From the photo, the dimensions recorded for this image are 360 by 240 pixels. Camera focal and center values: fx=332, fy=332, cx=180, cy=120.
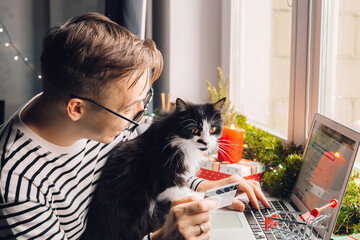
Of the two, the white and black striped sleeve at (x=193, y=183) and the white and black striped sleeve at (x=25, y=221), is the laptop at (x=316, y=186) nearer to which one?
the white and black striped sleeve at (x=193, y=183)

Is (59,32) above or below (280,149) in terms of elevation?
above

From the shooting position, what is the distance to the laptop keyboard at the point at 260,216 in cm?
92

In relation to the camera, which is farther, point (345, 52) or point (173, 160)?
point (345, 52)

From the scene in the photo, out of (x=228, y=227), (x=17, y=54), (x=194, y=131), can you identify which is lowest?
(x=228, y=227)

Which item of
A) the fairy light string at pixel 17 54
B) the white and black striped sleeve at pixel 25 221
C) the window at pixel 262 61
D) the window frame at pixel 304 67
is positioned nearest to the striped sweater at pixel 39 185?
the white and black striped sleeve at pixel 25 221

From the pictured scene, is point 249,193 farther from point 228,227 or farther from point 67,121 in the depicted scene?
point 67,121

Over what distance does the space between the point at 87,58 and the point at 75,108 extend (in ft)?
0.45

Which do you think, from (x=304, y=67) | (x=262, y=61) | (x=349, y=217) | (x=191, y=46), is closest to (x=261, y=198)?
(x=349, y=217)

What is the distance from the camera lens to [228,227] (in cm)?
99

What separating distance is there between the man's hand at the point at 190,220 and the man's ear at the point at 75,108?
342mm

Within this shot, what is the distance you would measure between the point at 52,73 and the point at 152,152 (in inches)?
14.9

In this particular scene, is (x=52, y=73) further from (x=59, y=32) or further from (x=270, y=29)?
(x=270, y=29)

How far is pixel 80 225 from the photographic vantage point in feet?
3.31

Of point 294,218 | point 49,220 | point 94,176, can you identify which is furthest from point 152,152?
point 294,218
